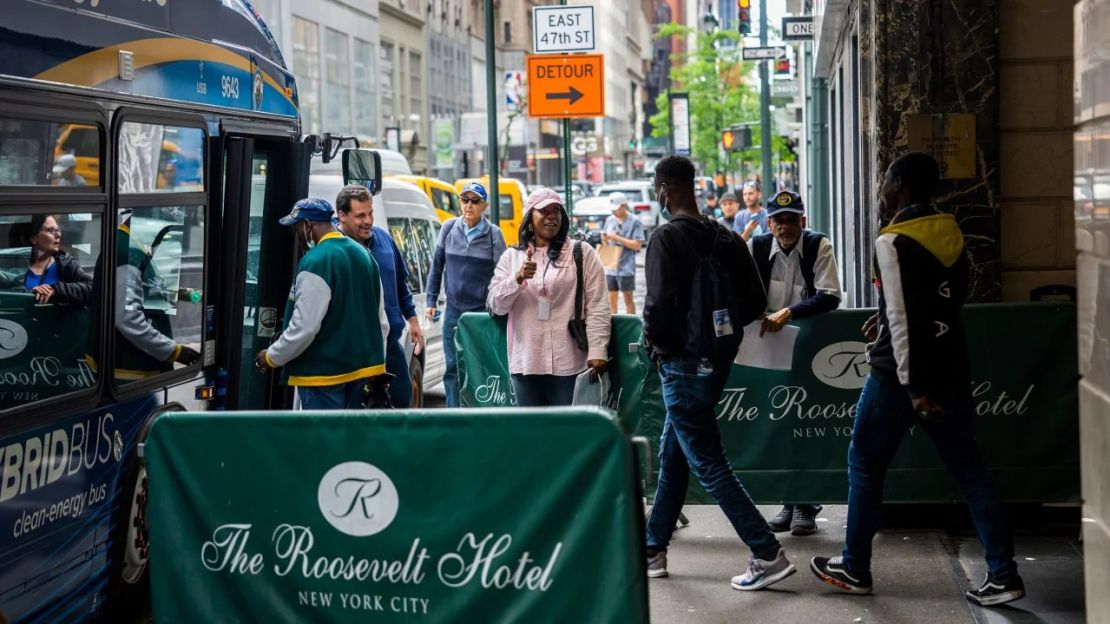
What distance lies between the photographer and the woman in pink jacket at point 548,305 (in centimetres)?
739

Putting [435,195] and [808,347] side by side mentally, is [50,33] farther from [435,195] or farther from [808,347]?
[435,195]

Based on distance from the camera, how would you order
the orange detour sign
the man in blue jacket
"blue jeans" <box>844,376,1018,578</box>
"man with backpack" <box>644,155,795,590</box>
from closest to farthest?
"blue jeans" <box>844,376,1018,578</box> < "man with backpack" <box>644,155,795,590</box> < the man in blue jacket < the orange detour sign

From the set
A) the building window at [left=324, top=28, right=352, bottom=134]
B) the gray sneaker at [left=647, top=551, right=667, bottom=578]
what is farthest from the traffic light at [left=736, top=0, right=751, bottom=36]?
the gray sneaker at [left=647, top=551, right=667, bottom=578]

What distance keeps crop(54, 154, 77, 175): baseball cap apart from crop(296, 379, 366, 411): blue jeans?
2.02 meters

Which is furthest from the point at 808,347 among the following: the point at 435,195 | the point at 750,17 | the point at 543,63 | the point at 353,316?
the point at 750,17

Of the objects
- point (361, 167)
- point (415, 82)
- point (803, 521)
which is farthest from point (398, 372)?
point (415, 82)

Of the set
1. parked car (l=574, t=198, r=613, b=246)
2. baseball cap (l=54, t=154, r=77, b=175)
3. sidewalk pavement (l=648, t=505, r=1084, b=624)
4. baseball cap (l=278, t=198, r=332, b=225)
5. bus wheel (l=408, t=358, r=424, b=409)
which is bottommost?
sidewalk pavement (l=648, t=505, r=1084, b=624)

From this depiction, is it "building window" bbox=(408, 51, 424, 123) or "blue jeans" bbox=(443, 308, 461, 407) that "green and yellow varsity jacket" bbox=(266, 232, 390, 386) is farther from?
"building window" bbox=(408, 51, 424, 123)

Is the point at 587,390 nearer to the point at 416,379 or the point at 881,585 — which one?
the point at 881,585

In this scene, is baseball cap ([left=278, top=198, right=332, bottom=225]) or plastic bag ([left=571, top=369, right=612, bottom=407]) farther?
plastic bag ([left=571, top=369, right=612, bottom=407])

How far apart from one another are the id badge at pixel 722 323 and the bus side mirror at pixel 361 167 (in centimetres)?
421

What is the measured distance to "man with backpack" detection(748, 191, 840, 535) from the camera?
24.3 feet

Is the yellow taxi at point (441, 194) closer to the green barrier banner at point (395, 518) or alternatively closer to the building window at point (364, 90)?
the green barrier banner at point (395, 518)

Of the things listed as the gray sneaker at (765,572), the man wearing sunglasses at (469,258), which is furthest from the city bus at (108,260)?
the man wearing sunglasses at (469,258)
